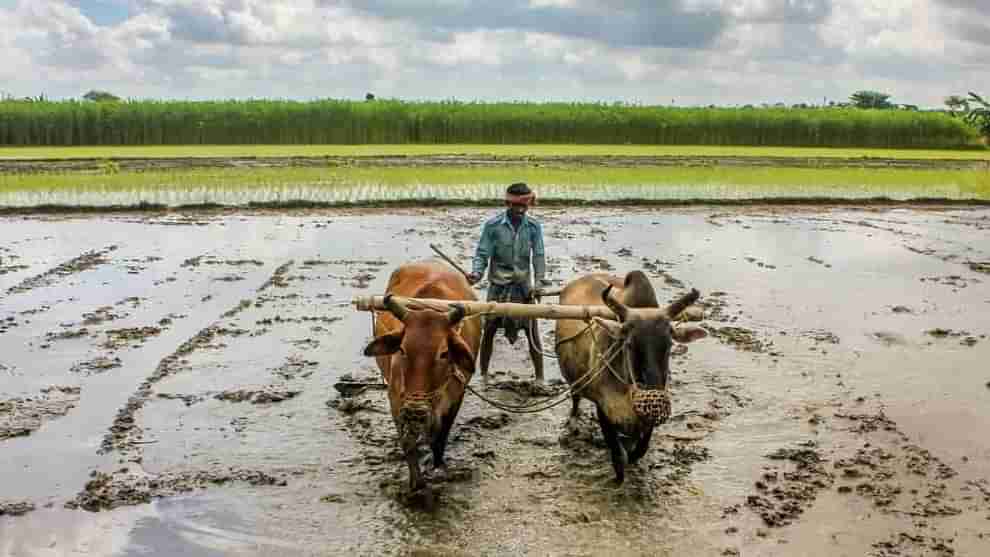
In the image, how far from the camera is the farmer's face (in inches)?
312

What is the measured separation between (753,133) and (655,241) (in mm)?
32759

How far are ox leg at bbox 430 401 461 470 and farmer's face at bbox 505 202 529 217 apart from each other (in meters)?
2.11

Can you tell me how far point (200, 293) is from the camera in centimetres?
1262

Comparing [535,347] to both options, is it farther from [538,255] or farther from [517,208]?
[517,208]

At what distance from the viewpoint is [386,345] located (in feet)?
18.7

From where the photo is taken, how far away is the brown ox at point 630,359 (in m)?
5.59

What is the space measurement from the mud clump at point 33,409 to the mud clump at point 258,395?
1203 millimetres

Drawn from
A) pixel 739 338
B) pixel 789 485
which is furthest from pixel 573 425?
pixel 739 338

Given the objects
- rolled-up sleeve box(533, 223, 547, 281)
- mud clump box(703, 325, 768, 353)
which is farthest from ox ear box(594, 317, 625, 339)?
mud clump box(703, 325, 768, 353)

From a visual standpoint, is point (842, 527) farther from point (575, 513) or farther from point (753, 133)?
point (753, 133)

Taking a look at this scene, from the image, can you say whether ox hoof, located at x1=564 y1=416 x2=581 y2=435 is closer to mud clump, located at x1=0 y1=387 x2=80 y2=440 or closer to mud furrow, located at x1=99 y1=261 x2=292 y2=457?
mud furrow, located at x1=99 y1=261 x2=292 y2=457

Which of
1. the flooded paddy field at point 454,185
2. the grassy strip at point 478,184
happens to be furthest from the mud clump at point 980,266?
the grassy strip at point 478,184

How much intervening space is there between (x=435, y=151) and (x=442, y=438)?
109 ft

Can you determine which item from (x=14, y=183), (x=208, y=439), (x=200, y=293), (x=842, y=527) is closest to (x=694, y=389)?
(x=842, y=527)
